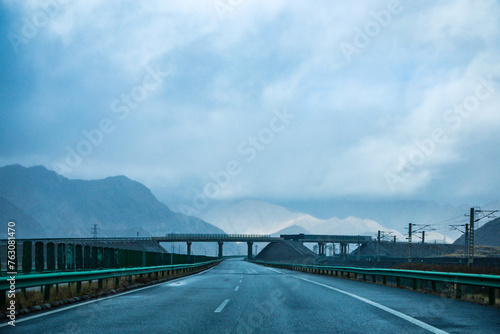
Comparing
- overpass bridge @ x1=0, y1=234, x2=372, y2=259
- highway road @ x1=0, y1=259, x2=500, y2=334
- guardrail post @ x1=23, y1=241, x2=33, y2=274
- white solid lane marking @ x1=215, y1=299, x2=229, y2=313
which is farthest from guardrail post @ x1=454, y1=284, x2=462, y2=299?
overpass bridge @ x1=0, y1=234, x2=372, y2=259

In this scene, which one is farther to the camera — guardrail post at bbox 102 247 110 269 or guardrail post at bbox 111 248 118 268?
guardrail post at bbox 111 248 118 268

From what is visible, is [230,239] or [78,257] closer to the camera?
[78,257]

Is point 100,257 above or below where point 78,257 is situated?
below

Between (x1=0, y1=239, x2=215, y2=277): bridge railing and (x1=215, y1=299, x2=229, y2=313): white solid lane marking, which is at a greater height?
(x1=0, y1=239, x2=215, y2=277): bridge railing

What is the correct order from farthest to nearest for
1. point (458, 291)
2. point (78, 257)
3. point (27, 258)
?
point (78, 257), point (458, 291), point (27, 258)

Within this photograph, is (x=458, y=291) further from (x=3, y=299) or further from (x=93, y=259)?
(x=93, y=259)

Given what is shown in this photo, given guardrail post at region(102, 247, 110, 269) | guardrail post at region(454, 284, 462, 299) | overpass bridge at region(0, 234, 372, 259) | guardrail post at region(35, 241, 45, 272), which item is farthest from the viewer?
overpass bridge at region(0, 234, 372, 259)

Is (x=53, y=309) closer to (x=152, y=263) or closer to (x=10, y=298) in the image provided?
(x=10, y=298)

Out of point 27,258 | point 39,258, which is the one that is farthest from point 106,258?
point 27,258

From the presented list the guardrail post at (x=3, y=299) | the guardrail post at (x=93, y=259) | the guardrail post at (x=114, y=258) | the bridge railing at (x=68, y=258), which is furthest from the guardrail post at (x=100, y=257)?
the guardrail post at (x=3, y=299)

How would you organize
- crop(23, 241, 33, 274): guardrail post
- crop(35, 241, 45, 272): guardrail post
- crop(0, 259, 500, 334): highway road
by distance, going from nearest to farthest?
crop(0, 259, 500, 334): highway road → crop(23, 241, 33, 274): guardrail post → crop(35, 241, 45, 272): guardrail post

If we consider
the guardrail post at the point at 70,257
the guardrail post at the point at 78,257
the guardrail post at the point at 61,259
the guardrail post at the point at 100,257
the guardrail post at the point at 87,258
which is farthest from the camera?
the guardrail post at the point at 100,257

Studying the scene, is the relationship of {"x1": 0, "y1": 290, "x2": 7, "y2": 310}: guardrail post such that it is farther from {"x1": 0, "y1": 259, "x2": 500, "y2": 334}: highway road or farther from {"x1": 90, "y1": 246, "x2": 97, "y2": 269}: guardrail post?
{"x1": 90, "y1": 246, "x2": 97, "y2": 269}: guardrail post

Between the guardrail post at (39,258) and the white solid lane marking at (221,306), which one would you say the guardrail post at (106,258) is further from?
the white solid lane marking at (221,306)
